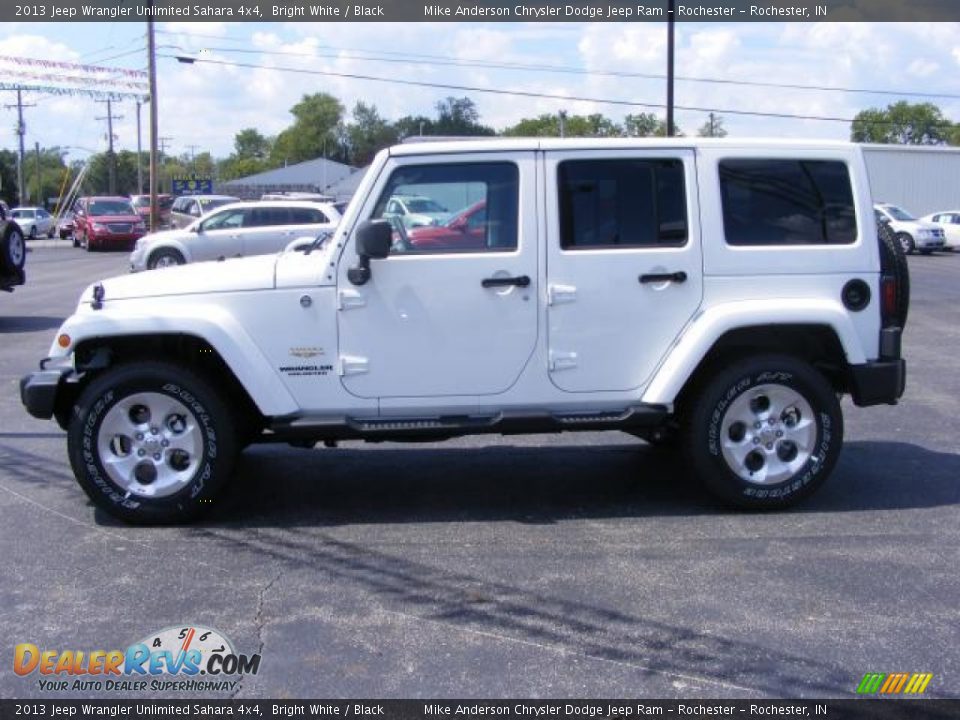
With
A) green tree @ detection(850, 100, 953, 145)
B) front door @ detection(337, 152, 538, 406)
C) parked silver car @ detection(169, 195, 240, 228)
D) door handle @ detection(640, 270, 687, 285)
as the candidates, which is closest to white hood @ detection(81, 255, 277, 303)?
front door @ detection(337, 152, 538, 406)

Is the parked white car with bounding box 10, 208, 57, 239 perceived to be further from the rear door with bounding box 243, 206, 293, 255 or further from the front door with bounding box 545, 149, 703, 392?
the front door with bounding box 545, 149, 703, 392

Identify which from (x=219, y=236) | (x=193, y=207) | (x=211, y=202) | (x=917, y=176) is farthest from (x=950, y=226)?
(x=193, y=207)

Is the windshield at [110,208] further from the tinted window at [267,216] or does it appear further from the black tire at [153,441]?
the black tire at [153,441]

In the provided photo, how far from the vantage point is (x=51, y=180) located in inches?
5030

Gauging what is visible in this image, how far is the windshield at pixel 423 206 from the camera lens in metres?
5.88

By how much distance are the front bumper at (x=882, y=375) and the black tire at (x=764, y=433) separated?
0.17m

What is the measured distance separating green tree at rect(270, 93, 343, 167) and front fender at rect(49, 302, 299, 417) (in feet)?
203

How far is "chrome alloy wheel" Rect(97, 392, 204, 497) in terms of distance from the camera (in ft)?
19.1

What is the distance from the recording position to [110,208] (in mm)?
39906

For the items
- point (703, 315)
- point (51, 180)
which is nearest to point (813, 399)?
point (703, 315)

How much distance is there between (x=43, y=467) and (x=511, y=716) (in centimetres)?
456

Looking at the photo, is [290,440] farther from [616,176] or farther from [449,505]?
[616,176]

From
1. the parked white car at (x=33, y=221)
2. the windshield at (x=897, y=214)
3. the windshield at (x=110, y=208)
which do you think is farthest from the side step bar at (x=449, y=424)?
the parked white car at (x=33, y=221)

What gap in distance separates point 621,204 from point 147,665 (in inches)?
135
